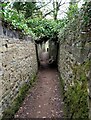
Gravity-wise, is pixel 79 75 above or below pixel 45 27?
below

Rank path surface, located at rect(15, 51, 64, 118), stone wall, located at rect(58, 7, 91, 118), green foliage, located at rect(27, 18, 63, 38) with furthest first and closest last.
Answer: green foliage, located at rect(27, 18, 63, 38), path surface, located at rect(15, 51, 64, 118), stone wall, located at rect(58, 7, 91, 118)

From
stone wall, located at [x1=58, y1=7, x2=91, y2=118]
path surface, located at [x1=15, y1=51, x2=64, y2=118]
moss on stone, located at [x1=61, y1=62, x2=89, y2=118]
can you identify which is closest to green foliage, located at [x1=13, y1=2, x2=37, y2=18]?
path surface, located at [x1=15, y1=51, x2=64, y2=118]

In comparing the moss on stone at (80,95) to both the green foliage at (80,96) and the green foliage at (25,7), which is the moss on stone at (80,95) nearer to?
the green foliage at (80,96)

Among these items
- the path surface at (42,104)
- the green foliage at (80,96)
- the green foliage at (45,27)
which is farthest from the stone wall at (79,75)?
the green foliage at (45,27)

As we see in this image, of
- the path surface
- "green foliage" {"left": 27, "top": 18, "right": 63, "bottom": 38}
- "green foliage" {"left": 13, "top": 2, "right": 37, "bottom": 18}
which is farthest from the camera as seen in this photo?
"green foliage" {"left": 27, "top": 18, "right": 63, "bottom": 38}

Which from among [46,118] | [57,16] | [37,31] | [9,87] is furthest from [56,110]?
[57,16]

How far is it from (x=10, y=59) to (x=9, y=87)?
0.71 metres

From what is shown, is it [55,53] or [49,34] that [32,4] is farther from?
[55,53]

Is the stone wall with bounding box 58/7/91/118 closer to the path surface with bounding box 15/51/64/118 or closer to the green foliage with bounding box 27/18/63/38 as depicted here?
the path surface with bounding box 15/51/64/118

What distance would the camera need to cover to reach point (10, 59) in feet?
15.6

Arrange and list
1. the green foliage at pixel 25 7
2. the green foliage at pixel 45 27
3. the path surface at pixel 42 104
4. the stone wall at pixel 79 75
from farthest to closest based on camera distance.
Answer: the green foliage at pixel 45 27 < the green foliage at pixel 25 7 < the path surface at pixel 42 104 < the stone wall at pixel 79 75

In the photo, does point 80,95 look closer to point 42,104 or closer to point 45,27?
point 42,104

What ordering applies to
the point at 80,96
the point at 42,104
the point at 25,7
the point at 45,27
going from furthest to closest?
the point at 45,27
the point at 25,7
the point at 42,104
the point at 80,96

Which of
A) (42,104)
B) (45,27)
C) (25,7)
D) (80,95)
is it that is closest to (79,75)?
(80,95)
